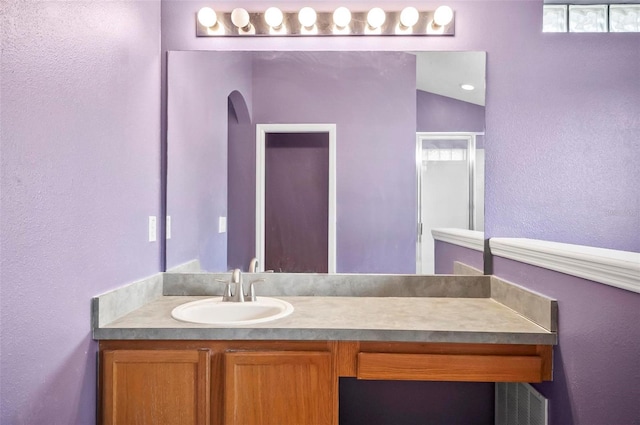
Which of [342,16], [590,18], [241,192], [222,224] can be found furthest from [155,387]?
[590,18]

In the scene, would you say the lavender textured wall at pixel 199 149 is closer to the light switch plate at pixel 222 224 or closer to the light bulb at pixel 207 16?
the light switch plate at pixel 222 224

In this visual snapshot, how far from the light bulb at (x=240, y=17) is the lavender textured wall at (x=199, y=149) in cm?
14

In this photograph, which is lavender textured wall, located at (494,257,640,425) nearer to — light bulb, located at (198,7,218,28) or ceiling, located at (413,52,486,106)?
ceiling, located at (413,52,486,106)

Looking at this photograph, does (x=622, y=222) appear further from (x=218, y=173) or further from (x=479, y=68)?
(x=218, y=173)

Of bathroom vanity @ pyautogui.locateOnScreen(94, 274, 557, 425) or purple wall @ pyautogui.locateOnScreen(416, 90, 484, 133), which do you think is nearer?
bathroom vanity @ pyautogui.locateOnScreen(94, 274, 557, 425)

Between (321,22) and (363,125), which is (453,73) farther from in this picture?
(321,22)

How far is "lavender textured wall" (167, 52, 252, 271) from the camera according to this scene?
1849mm

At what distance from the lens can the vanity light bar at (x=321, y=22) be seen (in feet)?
5.89

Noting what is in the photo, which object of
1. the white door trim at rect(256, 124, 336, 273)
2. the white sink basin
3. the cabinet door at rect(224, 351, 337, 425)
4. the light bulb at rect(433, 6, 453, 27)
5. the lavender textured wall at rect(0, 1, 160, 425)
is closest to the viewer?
the lavender textured wall at rect(0, 1, 160, 425)

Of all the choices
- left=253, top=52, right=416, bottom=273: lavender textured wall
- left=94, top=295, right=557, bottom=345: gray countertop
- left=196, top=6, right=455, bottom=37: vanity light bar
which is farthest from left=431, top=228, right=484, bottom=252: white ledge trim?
left=196, top=6, right=455, bottom=37: vanity light bar

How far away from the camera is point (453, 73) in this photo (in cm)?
183

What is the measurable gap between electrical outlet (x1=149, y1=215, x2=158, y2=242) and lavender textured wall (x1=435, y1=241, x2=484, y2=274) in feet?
4.13

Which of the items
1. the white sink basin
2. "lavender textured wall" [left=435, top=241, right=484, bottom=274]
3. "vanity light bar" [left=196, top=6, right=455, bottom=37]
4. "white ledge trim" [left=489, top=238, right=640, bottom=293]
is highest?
"vanity light bar" [left=196, top=6, right=455, bottom=37]

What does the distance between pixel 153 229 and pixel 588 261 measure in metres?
1.59
